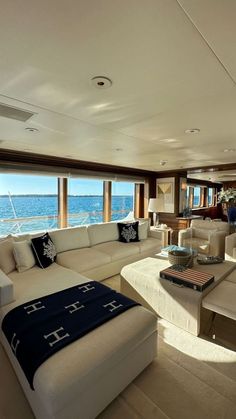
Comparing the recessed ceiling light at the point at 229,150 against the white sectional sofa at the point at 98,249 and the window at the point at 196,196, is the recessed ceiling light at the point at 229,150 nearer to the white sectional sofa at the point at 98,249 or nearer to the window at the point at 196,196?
the white sectional sofa at the point at 98,249

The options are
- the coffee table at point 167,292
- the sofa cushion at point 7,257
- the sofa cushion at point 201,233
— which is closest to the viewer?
the coffee table at point 167,292

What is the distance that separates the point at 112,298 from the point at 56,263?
4.65 ft

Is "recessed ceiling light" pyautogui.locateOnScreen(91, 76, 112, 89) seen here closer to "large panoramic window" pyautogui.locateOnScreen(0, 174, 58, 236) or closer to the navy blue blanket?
the navy blue blanket

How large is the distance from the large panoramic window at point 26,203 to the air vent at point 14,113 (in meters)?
2.04

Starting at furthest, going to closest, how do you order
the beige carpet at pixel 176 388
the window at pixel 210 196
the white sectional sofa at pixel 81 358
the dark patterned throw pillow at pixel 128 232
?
the window at pixel 210 196 < the dark patterned throw pillow at pixel 128 232 < the beige carpet at pixel 176 388 < the white sectional sofa at pixel 81 358

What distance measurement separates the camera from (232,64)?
1.15m

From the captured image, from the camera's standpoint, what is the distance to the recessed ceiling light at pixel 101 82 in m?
1.30

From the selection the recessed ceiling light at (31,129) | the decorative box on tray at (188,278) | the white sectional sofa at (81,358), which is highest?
the recessed ceiling light at (31,129)

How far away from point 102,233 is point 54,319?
248 cm

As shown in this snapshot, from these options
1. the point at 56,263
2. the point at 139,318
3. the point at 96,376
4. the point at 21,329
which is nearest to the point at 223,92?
the point at 139,318

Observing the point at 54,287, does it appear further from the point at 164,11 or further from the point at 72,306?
the point at 164,11

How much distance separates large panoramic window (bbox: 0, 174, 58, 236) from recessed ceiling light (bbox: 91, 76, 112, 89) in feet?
9.68

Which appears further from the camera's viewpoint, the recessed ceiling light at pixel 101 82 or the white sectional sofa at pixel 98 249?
the white sectional sofa at pixel 98 249

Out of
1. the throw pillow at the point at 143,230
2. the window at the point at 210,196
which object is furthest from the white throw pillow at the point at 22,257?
the window at the point at 210,196
